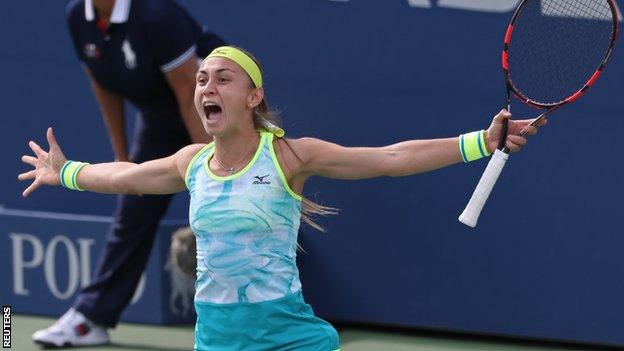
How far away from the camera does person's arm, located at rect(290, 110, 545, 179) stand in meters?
4.14

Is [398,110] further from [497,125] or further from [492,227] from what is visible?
[497,125]

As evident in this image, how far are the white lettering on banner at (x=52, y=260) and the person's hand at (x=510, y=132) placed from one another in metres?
3.22

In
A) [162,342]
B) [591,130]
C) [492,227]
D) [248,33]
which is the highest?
[248,33]

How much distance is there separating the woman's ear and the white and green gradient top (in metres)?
0.16

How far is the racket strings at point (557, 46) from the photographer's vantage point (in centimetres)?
550

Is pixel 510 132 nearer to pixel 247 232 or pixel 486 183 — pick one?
pixel 486 183

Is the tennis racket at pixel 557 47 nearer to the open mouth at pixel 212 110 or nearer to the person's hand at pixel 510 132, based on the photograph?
the person's hand at pixel 510 132

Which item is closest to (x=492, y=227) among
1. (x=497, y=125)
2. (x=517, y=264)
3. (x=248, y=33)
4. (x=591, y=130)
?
(x=517, y=264)

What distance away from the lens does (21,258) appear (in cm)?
712

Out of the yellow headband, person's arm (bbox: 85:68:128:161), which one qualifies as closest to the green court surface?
person's arm (bbox: 85:68:128:161)

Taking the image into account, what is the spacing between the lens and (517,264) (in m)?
6.28

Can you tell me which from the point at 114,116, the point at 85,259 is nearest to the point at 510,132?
the point at 114,116

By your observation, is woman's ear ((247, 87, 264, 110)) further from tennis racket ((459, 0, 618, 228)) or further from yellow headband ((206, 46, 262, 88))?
tennis racket ((459, 0, 618, 228))

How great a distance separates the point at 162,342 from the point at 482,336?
1.42m
